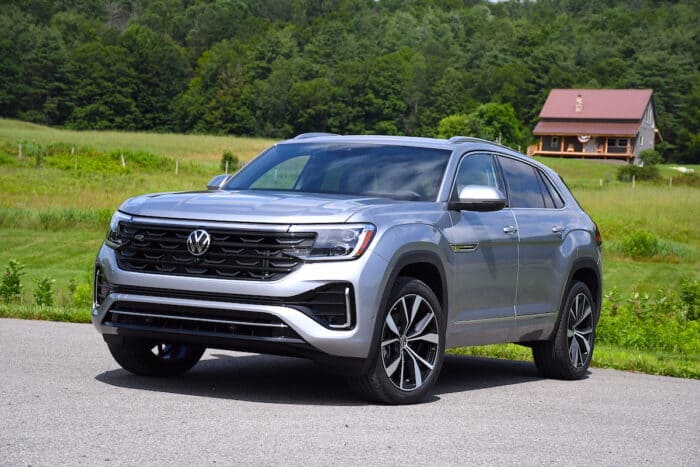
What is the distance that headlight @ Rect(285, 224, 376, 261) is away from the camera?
7758mm

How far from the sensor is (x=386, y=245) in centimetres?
796

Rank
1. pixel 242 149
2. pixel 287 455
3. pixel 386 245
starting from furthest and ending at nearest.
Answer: pixel 242 149 → pixel 386 245 → pixel 287 455

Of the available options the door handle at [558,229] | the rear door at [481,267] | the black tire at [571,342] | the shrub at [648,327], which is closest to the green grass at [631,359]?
the black tire at [571,342]

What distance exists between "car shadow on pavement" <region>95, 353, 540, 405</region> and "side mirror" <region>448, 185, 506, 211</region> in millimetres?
1357

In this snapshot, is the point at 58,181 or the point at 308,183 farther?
the point at 58,181

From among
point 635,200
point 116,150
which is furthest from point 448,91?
point 635,200

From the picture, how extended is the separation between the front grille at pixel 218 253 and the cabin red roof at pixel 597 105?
114453mm

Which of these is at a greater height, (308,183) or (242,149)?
(308,183)

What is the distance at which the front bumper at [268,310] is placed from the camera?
7695mm

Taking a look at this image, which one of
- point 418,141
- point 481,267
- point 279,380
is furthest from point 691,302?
point 279,380

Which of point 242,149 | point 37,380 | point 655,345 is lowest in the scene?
point 242,149

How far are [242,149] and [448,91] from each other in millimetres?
56046

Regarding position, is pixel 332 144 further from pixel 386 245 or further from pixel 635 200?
pixel 635 200

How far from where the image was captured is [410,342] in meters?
8.39
